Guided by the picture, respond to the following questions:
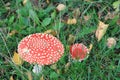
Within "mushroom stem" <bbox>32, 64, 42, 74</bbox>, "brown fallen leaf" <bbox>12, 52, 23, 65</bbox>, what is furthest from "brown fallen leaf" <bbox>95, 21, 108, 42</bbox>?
"brown fallen leaf" <bbox>12, 52, 23, 65</bbox>

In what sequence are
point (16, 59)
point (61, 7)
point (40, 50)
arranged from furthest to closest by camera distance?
point (61, 7) < point (16, 59) < point (40, 50)

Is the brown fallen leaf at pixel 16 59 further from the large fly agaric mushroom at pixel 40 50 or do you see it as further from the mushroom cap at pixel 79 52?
the mushroom cap at pixel 79 52

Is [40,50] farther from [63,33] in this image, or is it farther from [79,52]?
[63,33]

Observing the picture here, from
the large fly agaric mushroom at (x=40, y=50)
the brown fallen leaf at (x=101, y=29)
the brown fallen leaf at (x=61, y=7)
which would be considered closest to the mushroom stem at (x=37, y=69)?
the large fly agaric mushroom at (x=40, y=50)

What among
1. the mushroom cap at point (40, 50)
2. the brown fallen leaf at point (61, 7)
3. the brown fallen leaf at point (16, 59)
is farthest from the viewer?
the brown fallen leaf at point (61, 7)

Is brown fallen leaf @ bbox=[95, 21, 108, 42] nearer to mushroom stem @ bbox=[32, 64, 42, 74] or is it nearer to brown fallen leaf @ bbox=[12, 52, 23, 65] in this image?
mushroom stem @ bbox=[32, 64, 42, 74]

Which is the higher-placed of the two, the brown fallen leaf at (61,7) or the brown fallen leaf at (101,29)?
the brown fallen leaf at (61,7)

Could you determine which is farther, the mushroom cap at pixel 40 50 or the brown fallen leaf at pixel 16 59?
the brown fallen leaf at pixel 16 59

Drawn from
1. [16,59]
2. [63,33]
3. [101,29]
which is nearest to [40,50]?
[16,59]
